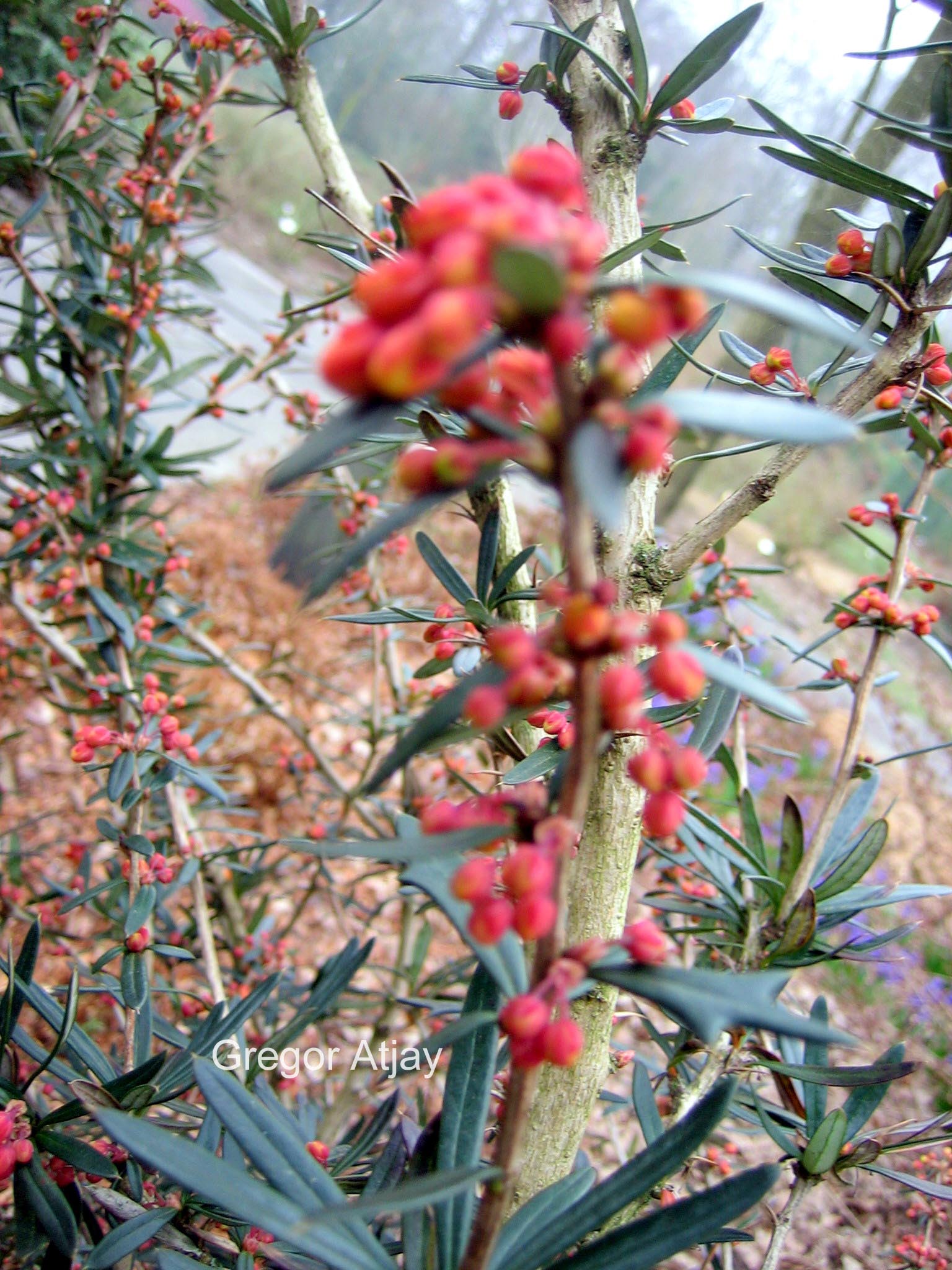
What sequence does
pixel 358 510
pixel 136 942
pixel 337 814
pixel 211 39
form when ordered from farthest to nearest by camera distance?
1. pixel 337 814
2. pixel 358 510
3. pixel 211 39
4. pixel 136 942

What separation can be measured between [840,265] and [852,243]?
0.06 feet

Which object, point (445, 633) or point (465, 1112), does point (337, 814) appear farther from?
point (465, 1112)

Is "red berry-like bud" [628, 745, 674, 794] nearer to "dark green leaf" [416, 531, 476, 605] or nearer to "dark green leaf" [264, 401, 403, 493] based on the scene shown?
"dark green leaf" [264, 401, 403, 493]

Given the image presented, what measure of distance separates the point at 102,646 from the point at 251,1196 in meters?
0.87

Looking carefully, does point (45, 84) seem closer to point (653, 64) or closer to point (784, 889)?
point (784, 889)

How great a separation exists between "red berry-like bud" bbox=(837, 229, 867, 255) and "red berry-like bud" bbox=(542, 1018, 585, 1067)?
56 cm

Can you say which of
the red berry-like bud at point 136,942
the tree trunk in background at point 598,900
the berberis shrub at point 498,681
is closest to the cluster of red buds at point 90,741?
the berberis shrub at point 498,681

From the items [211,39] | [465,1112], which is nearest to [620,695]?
[465,1112]

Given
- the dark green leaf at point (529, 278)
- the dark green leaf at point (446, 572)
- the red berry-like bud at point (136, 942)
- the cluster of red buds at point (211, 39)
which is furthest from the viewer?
the cluster of red buds at point (211, 39)

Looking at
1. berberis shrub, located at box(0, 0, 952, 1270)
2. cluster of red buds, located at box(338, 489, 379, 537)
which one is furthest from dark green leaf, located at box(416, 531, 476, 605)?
cluster of red buds, located at box(338, 489, 379, 537)

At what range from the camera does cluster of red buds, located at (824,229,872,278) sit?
555 mm

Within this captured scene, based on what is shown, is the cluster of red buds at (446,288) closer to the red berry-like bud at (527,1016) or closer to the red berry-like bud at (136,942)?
the red berry-like bud at (527,1016)

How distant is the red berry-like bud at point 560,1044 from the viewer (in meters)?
0.29

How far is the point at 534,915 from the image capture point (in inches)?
11.1
